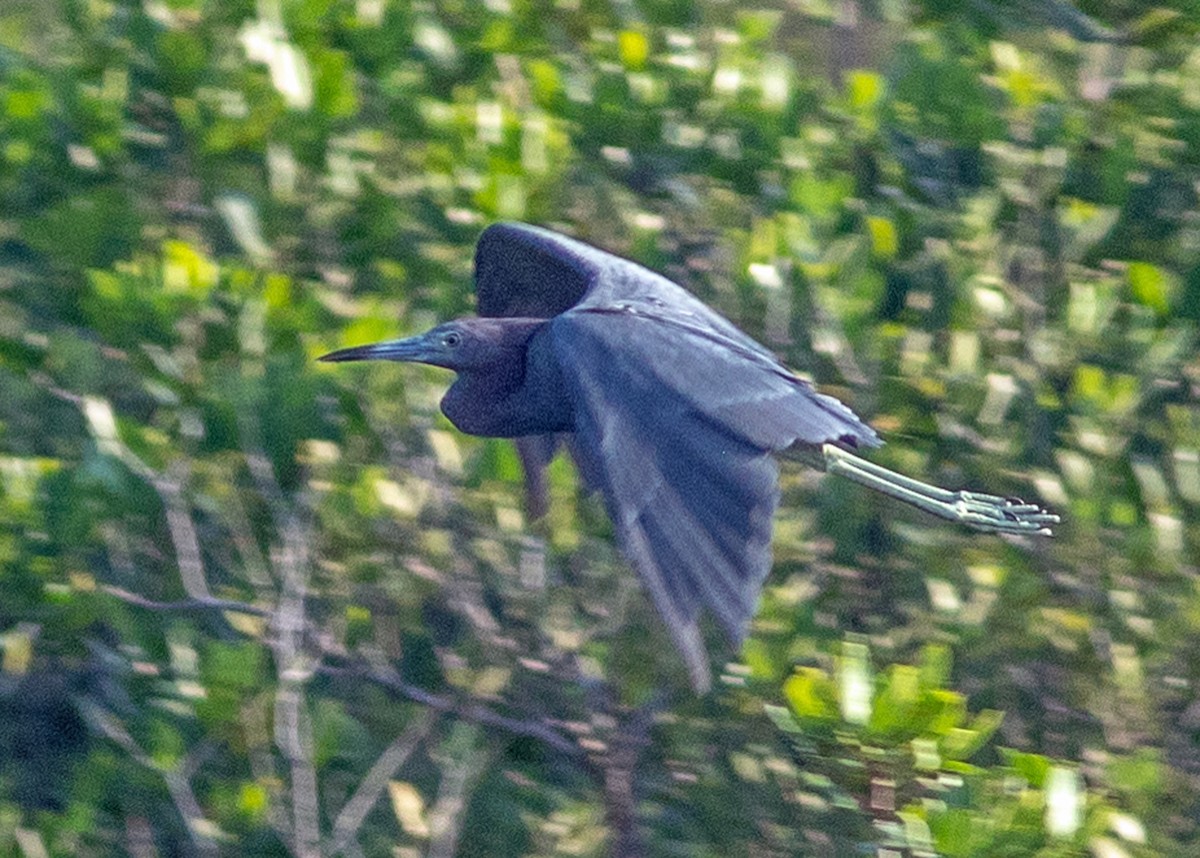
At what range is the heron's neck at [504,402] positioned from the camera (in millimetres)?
4516

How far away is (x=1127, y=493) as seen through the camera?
461 centimetres

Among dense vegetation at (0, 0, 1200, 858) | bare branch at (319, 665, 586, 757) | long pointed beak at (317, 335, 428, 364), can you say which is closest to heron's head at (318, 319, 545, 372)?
long pointed beak at (317, 335, 428, 364)

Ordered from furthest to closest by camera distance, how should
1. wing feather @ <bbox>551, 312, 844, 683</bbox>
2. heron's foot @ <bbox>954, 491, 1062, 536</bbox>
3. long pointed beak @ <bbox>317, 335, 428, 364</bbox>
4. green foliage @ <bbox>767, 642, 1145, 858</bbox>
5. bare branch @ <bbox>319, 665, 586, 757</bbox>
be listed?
1. bare branch @ <bbox>319, 665, 586, 757</bbox>
2. heron's foot @ <bbox>954, 491, 1062, 536</bbox>
3. long pointed beak @ <bbox>317, 335, 428, 364</bbox>
4. green foliage @ <bbox>767, 642, 1145, 858</bbox>
5. wing feather @ <bbox>551, 312, 844, 683</bbox>

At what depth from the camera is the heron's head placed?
4438 mm

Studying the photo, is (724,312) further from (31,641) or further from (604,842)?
(31,641)

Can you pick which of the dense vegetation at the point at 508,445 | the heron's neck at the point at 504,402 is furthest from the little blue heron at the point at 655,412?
the dense vegetation at the point at 508,445

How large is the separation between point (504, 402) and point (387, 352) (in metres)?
0.27

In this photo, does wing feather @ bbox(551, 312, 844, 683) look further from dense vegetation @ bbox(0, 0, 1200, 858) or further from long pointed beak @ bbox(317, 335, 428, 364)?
dense vegetation @ bbox(0, 0, 1200, 858)

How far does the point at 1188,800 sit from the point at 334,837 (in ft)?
5.95

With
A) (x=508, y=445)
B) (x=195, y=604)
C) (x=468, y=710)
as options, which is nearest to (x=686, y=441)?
(x=508, y=445)

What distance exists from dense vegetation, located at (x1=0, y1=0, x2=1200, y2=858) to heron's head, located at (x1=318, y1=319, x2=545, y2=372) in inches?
7.2

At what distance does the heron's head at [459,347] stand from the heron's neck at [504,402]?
0.11ft

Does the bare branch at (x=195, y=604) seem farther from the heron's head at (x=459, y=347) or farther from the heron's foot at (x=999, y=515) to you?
the heron's foot at (x=999, y=515)

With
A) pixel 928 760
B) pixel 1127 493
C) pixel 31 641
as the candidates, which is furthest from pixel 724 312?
pixel 31 641
